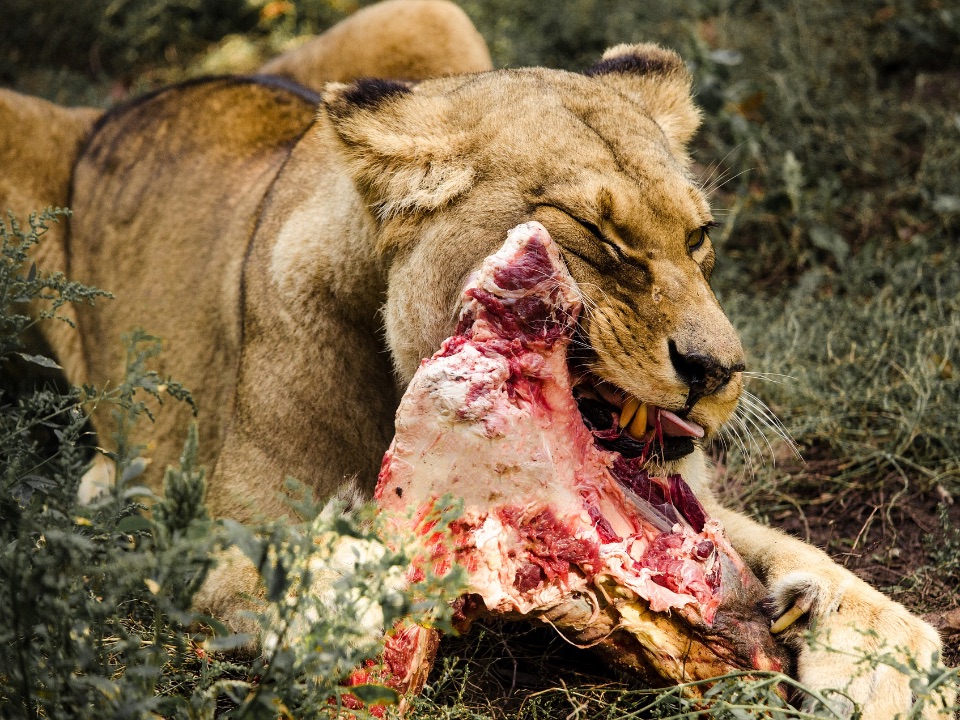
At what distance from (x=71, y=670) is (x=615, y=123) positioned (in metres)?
1.65

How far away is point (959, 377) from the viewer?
3418 mm

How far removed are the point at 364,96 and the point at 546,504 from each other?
1.11 meters

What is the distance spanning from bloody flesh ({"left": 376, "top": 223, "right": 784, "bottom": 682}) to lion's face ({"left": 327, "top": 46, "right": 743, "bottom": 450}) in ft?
0.38

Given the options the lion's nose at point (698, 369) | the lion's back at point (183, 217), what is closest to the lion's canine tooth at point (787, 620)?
the lion's nose at point (698, 369)

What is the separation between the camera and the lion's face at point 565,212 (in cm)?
219

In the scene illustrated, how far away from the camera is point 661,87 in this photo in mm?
2889

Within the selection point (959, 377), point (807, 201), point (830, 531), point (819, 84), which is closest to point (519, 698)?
point (830, 531)

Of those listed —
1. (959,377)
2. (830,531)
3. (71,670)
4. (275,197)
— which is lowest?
(830,531)

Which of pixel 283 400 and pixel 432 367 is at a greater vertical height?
pixel 432 367

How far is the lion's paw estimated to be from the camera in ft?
6.76

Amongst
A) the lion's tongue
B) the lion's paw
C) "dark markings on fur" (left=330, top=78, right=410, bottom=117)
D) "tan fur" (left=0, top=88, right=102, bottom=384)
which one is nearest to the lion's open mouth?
the lion's tongue

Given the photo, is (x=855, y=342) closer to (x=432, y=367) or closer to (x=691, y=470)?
(x=691, y=470)

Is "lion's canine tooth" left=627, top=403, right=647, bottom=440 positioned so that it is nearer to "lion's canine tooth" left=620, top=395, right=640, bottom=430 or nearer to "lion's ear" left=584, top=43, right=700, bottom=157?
"lion's canine tooth" left=620, top=395, right=640, bottom=430

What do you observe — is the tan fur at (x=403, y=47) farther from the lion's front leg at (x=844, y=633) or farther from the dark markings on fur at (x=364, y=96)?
the lion's front leg at (x=844, y=633)
